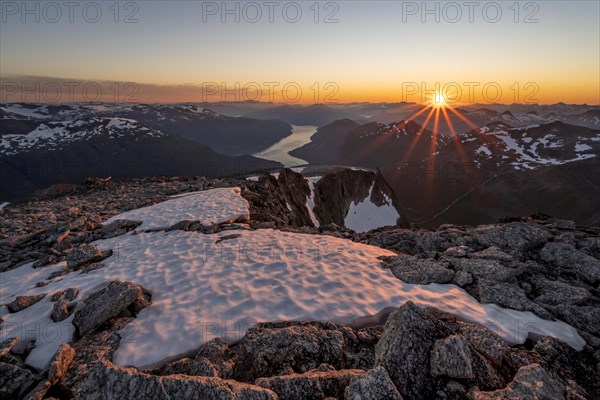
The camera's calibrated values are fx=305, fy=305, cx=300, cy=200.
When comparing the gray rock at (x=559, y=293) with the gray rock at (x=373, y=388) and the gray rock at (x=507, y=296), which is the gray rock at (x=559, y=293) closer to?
the gray rock at (x=507, y=296)

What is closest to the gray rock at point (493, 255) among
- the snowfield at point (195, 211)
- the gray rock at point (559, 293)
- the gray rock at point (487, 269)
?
the gray rock at point (487, 269)

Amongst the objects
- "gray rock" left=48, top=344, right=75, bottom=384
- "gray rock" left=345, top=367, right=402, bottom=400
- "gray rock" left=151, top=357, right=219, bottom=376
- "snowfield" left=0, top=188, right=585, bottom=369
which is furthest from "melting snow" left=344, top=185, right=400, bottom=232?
"gray rock" left=345, top=367, right=402, bottom=400

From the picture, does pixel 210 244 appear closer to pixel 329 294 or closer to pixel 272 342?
pixel 329 294

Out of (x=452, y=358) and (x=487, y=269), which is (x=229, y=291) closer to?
(x=452, y=358)

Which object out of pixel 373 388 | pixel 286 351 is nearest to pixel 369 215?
pixel 286 351

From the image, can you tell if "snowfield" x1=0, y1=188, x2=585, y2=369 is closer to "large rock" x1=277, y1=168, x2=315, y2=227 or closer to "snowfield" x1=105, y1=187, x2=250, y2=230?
"snowfield" x1=105, y1=187, x2=250, y2=230

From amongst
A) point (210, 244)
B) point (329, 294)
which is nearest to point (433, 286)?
point (329, 294)
